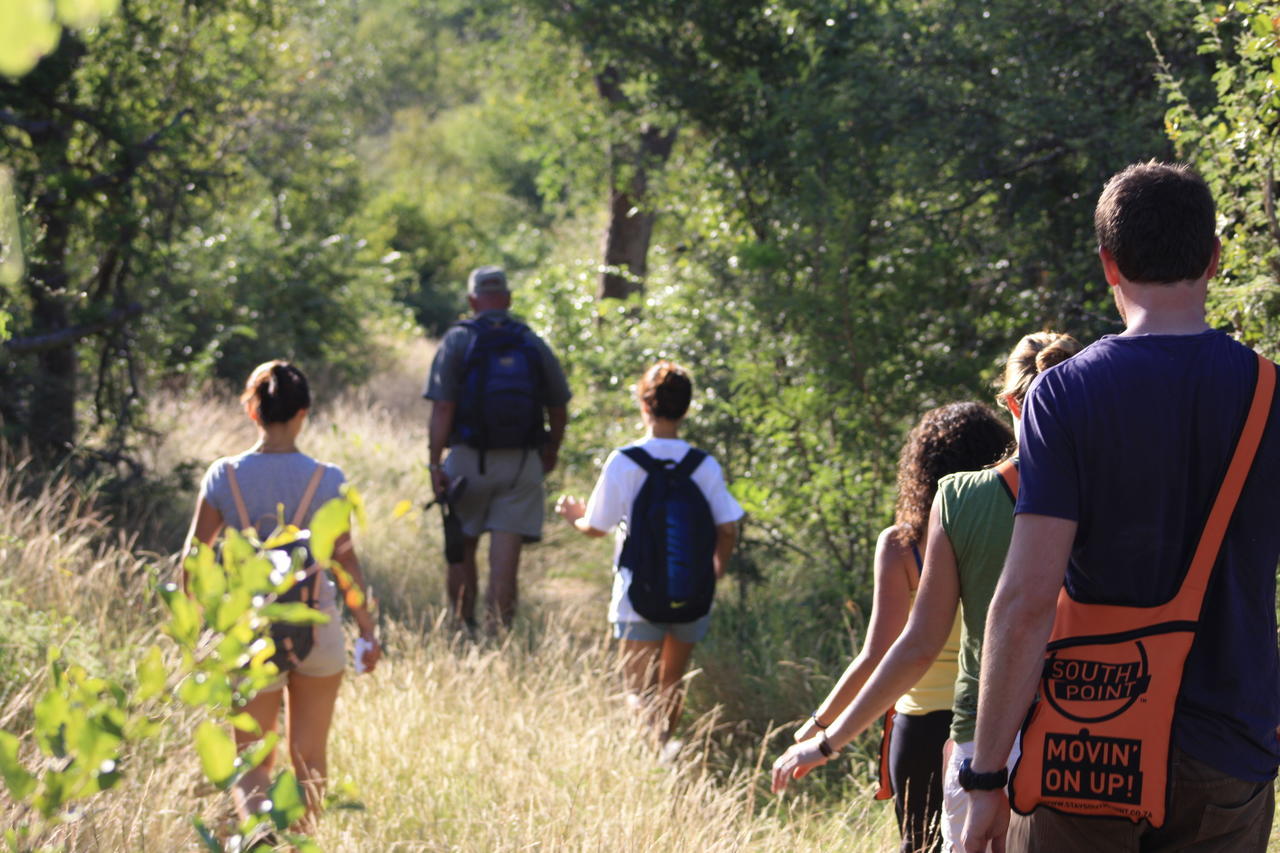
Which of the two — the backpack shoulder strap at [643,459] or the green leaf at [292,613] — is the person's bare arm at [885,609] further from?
the green leaf at [292,613]

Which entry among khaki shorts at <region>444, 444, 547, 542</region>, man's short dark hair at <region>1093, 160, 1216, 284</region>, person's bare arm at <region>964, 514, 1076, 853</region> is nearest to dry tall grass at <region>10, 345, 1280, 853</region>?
khaki shorts at <region>444, 444, 547, 542</region>

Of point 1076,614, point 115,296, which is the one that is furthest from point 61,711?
point 115,296

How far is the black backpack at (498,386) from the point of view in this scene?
6.68m

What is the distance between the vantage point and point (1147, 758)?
82.7 inches

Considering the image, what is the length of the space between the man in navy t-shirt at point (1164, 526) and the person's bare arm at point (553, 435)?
15.9 ft

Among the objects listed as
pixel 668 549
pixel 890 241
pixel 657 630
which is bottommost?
pixel 657 630

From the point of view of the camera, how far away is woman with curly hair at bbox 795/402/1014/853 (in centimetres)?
310

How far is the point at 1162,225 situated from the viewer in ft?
7.13

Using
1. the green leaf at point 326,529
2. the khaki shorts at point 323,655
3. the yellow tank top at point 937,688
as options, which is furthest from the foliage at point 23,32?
the khaki shorts at point 323,655

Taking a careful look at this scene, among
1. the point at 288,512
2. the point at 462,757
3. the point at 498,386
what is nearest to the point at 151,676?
the point at 288,512

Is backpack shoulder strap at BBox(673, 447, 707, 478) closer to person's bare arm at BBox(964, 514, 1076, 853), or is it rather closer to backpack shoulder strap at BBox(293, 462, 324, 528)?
backpack shoulder strap at BBox(293, 462, 324, 528)

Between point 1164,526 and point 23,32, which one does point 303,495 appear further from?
point 23,32

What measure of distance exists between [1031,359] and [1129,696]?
3.29 feet

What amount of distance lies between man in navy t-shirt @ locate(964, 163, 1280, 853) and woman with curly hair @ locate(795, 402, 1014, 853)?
91 centimetres
